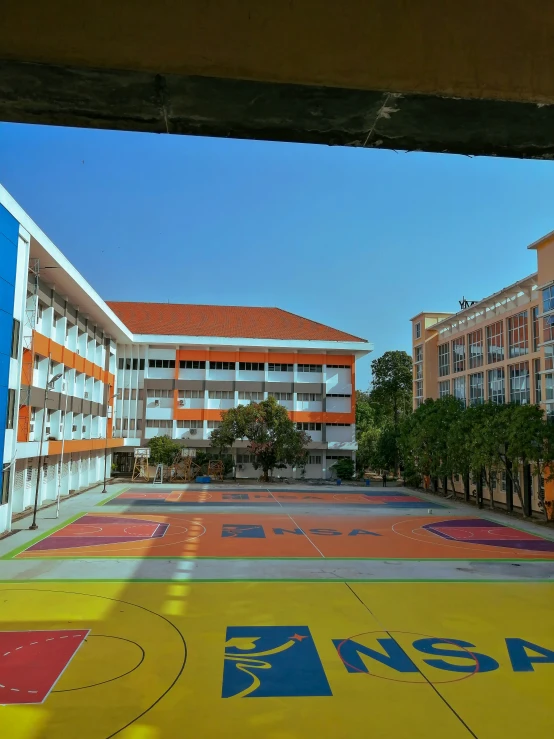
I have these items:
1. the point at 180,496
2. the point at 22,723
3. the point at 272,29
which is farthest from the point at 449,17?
the point at 180,496

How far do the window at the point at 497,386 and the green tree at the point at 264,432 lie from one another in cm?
1273

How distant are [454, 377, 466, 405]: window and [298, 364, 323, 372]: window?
459 inches

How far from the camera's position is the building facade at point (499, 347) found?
24.2 m

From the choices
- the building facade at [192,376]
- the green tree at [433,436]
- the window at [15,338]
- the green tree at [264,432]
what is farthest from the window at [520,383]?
the window at [15,338]

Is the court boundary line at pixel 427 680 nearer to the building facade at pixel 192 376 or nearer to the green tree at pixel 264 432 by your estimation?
the building facade at pixel 192 376

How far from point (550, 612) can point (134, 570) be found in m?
8.87

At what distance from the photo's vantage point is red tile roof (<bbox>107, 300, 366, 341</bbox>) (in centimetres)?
4438

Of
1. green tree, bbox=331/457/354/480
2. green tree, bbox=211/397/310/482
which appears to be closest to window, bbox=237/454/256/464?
green tree, bbox=211/397/310/482

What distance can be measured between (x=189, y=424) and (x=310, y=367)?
9979 millimetres

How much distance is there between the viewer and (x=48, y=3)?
2477mm

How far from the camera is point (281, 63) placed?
8.32ft

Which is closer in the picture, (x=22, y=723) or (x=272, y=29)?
(x=272, y=29)

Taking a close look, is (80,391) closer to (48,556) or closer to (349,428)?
(48,556)

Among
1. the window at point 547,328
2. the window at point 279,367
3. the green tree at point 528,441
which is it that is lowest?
the green tree at point 528,441
